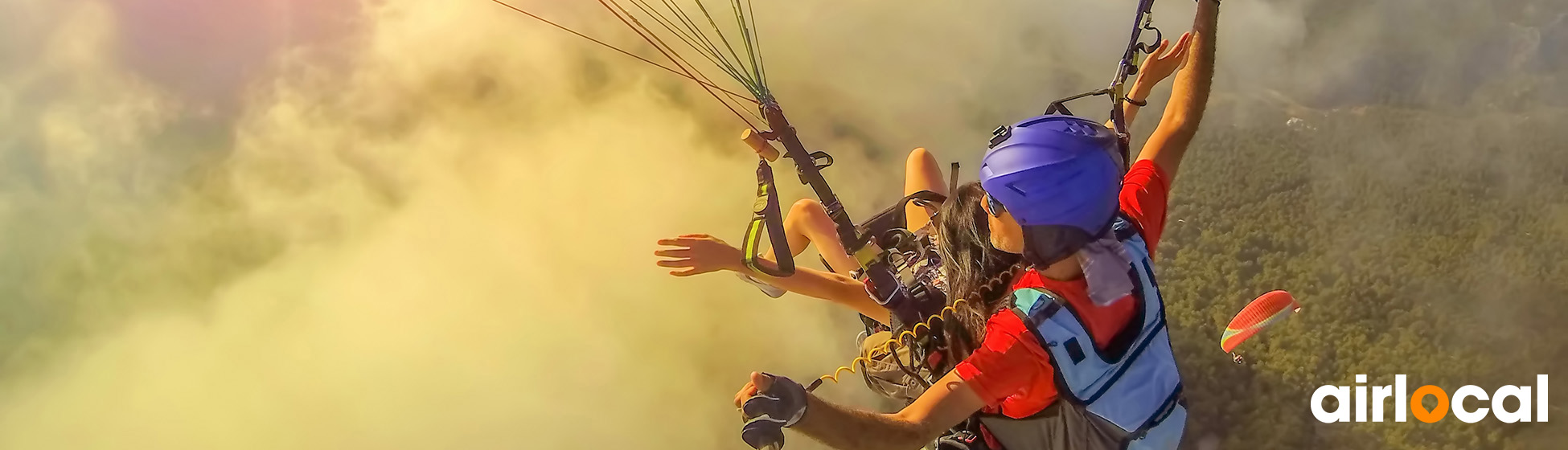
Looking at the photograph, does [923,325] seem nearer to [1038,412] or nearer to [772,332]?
[1038,412]

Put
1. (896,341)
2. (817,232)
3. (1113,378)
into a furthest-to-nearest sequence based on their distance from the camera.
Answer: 1. (817,232)
2. (896,341)
3. (1113,378)

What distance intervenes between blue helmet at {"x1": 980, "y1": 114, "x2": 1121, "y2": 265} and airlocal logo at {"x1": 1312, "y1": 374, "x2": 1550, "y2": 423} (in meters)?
10.4

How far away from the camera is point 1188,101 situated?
1707 millimetres

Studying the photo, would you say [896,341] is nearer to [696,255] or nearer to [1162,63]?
[696,255]

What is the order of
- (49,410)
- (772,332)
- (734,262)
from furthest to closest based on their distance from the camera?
(772,332) < (49,410) < (734,262)

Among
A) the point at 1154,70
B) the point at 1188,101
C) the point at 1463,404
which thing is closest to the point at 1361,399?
the point at 1463,404

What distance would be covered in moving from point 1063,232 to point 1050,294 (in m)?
0.10

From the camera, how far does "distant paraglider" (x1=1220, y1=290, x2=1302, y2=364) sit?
273 cm

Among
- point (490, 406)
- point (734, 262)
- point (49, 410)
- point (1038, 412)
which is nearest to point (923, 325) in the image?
point (1038, 412)

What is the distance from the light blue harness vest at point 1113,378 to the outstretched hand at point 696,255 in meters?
0.69

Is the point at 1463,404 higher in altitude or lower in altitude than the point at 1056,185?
higher

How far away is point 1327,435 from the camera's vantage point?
34.1 feet

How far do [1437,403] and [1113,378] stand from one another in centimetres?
1181

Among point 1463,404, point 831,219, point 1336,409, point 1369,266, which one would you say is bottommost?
point 831,219
